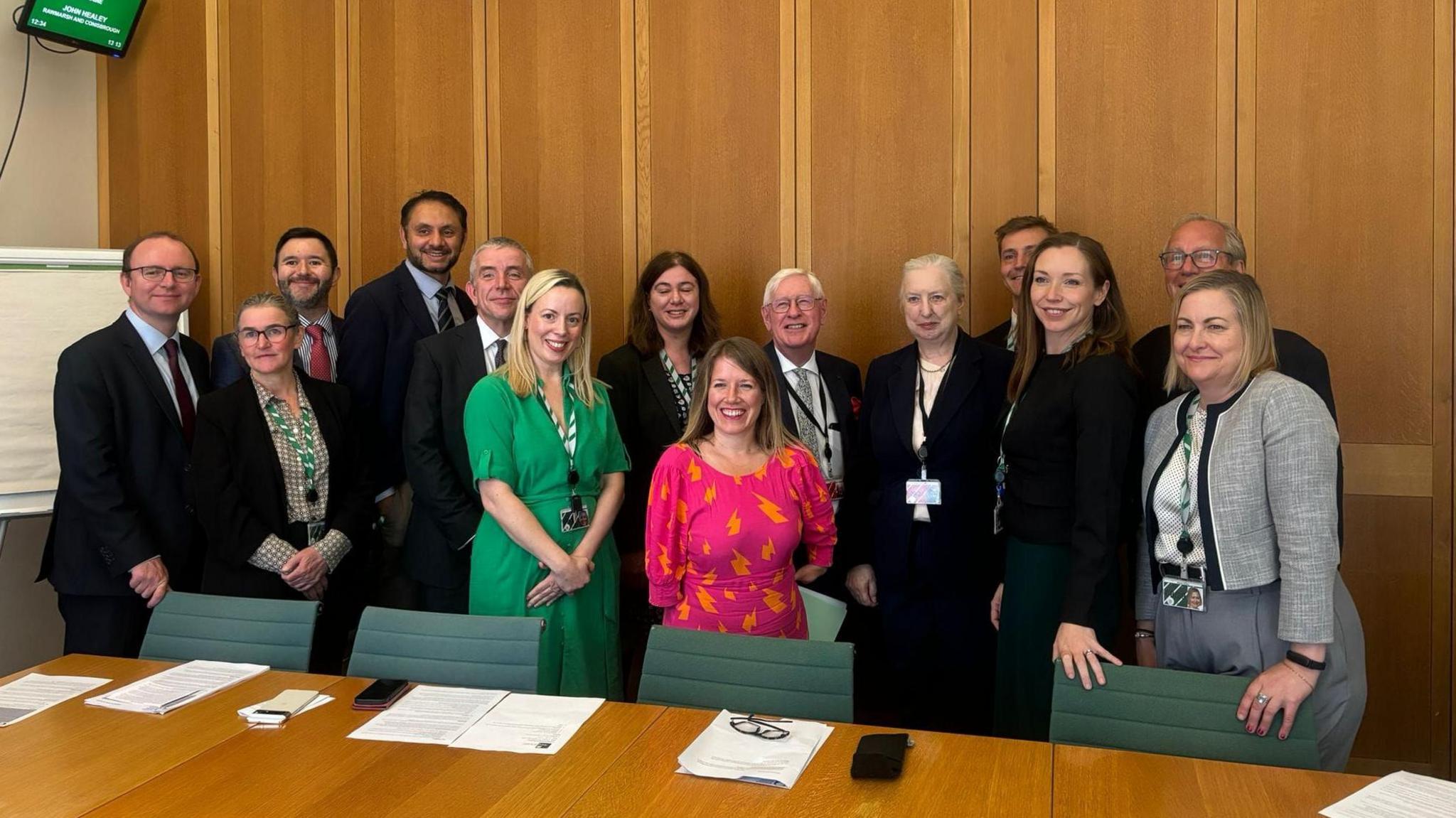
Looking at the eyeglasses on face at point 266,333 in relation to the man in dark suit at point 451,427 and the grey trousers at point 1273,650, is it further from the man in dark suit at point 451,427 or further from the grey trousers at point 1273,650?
the grey trousers at point 1273,650

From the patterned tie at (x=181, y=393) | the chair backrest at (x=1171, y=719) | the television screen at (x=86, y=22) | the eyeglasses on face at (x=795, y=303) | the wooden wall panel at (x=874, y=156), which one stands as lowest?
the chair backrest at (x=1171, y=719)

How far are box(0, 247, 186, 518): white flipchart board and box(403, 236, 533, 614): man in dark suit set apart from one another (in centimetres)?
181

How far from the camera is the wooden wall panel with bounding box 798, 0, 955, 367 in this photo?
4.63 meters

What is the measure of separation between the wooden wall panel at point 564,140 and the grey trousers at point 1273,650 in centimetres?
317

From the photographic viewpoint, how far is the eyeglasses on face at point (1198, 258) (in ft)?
11.3

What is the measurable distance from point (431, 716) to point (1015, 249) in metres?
2.84

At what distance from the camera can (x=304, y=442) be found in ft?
11.7

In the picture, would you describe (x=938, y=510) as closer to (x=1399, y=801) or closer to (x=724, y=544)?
(x=724, y=544)

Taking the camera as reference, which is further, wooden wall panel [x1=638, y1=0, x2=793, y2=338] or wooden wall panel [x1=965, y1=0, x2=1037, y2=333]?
wooden wall panel [x1=638, y1=0, x2=793, y2=338]

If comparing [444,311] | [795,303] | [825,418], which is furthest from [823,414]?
[444,311]

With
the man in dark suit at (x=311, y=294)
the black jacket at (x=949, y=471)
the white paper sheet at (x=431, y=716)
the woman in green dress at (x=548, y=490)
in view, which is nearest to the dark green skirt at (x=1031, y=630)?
the black jacket at (x=949, y=471)

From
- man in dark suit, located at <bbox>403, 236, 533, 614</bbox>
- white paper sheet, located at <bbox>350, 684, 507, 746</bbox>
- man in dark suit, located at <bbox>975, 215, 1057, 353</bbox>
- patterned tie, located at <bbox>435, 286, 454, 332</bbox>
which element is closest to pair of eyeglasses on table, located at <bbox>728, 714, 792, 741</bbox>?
white paper sheet, located at <bbox>350, 684, 507, 746</bbox>

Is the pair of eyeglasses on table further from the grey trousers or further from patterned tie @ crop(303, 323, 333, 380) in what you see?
patterned tie @ crop(303, 323, 333, 380)

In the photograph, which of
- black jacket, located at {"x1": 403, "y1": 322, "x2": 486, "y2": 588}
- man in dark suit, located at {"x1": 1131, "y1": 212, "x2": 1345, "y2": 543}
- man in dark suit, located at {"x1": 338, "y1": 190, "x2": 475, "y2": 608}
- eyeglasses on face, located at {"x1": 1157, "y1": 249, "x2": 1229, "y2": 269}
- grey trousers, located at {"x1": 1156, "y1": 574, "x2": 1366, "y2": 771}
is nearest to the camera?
grey trousers, located at {"x1": 1156, "y1": 574, "x2": 1366, "y2": 771}
